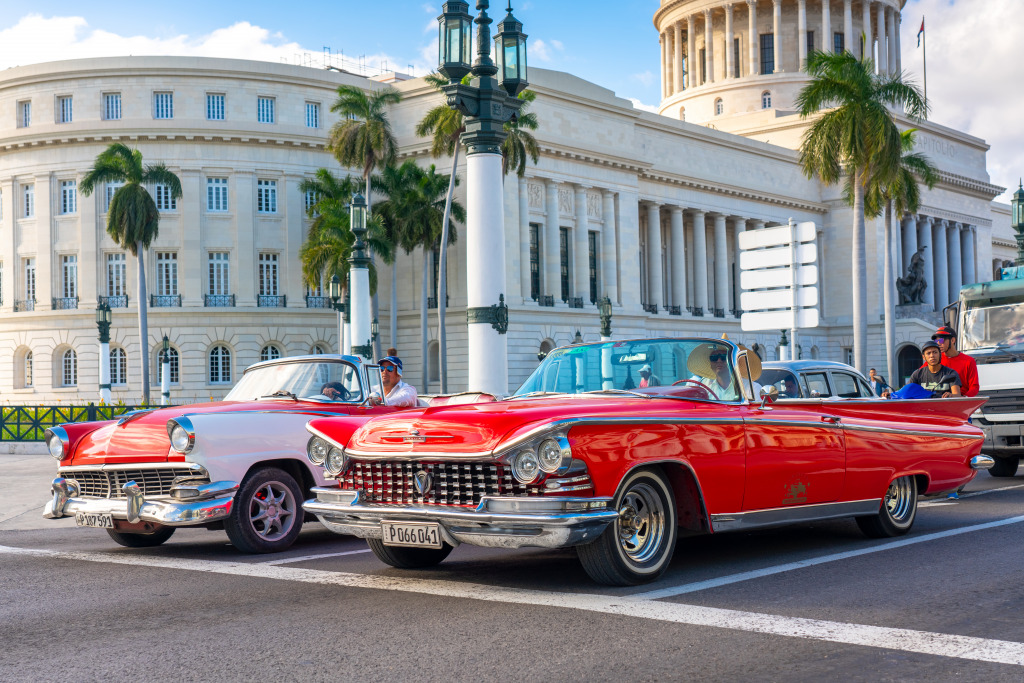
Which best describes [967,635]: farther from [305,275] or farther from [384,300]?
[384,300]

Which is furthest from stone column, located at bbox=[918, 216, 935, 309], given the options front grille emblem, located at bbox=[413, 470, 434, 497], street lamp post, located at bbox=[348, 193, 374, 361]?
front grille emblem, located at bbox=[413, 470, 434, 497]

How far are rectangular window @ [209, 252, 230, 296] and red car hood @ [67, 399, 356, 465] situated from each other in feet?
146

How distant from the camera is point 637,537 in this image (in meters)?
6.98

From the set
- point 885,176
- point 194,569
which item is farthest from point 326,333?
point 194,569

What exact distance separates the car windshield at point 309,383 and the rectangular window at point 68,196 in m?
46.5

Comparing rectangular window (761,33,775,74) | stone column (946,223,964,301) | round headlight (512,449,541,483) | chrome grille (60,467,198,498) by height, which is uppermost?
rectangular window (761,33,775,74)

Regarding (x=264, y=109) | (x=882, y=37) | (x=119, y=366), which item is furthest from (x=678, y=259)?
(x=882, y=37)

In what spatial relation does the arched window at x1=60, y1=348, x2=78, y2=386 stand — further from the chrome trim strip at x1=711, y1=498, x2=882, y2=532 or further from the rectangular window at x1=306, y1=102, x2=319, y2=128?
the chrome trim strip at x1=711, y1=498, x2=882, y2=532

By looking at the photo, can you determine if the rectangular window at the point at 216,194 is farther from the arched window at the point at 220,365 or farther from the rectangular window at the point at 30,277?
the rectangular window at the point at 30,277

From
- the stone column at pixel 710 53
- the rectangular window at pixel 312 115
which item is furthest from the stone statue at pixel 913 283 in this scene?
the rectangular window at pixel 312 115

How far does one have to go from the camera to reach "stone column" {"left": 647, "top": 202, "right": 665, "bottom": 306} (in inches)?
2520

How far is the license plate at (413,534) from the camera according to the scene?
6.69 metres

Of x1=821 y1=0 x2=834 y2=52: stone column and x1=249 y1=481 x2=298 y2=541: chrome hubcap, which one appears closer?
x1=249 y1=481 x2=298 y2=541: chrome hubcap

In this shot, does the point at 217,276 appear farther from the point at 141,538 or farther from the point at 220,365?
the point at 141,538
